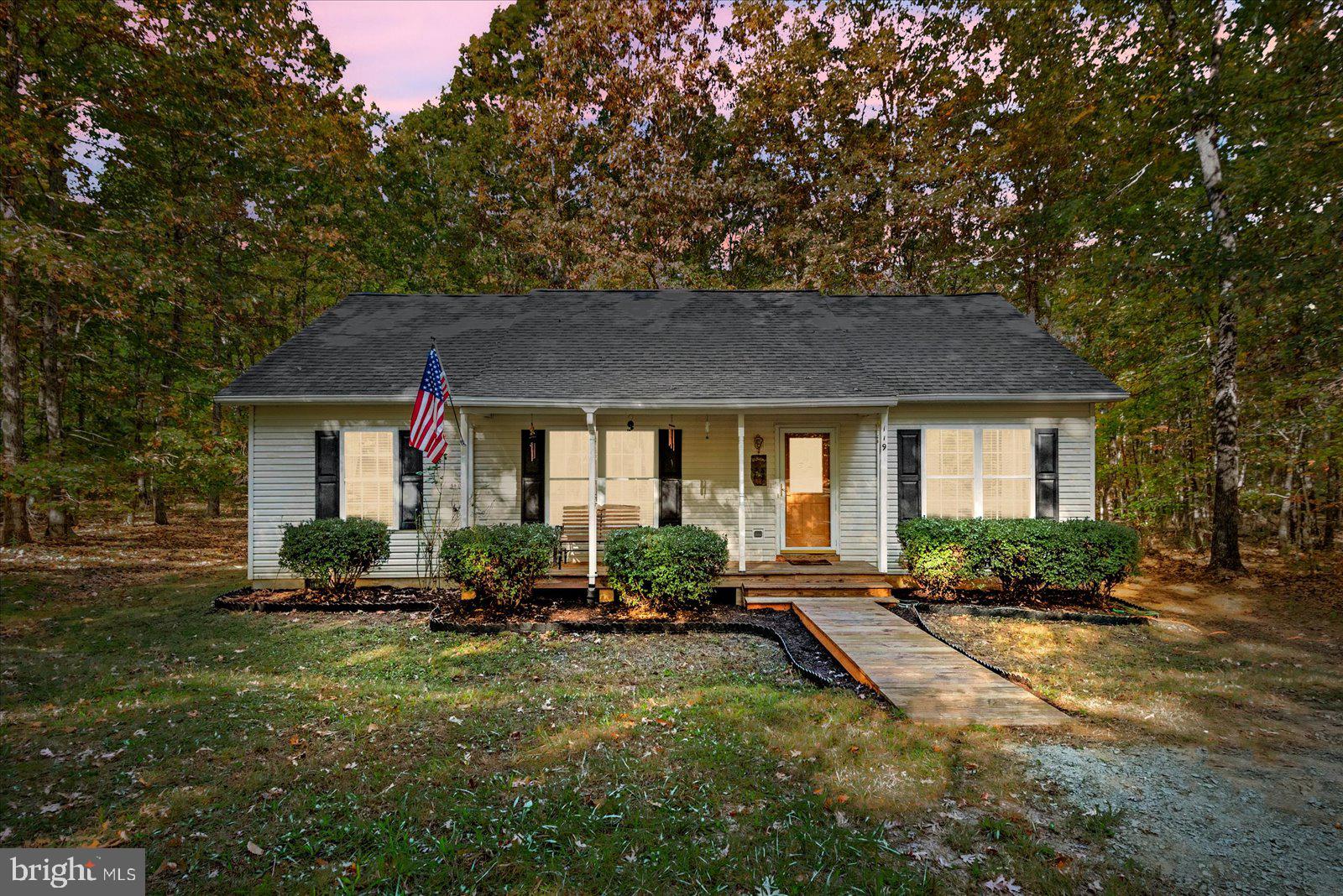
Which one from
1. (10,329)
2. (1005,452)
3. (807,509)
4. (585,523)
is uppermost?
(10,329)

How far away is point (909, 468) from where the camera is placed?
9.28 m

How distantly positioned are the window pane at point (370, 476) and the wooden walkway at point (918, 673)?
6.89m

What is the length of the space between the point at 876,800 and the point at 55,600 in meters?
12.0

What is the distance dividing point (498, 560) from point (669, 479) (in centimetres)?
327

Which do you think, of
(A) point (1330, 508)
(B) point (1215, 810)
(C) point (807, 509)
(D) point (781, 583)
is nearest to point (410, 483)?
(D) point (781, 583)

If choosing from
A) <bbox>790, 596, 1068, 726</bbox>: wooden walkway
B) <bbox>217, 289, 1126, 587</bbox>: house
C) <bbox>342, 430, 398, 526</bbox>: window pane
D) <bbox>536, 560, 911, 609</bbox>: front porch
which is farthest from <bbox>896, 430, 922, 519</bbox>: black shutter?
<bbox>342, 430, 398, 526</bbox>: window pane

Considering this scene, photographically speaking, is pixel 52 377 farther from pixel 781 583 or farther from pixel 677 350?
pixel 781 583

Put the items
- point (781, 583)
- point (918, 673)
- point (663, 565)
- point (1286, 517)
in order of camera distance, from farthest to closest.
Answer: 1. point (1286, 517)
2. point (781, 583)
3. point (663, 565)
4. point (918, 673)

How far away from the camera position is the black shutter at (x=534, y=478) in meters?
9.40

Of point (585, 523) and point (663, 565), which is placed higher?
point (585, 523)

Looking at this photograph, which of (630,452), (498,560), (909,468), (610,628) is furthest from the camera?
(630,452)

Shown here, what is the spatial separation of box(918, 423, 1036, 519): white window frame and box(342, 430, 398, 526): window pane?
8822 mm

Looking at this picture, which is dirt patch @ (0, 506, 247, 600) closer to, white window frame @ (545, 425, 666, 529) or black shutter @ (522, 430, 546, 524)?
black shutter @ (522, 430, 546, 524)

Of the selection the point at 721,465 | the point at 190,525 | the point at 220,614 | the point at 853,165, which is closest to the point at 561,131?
the point at 853,165
